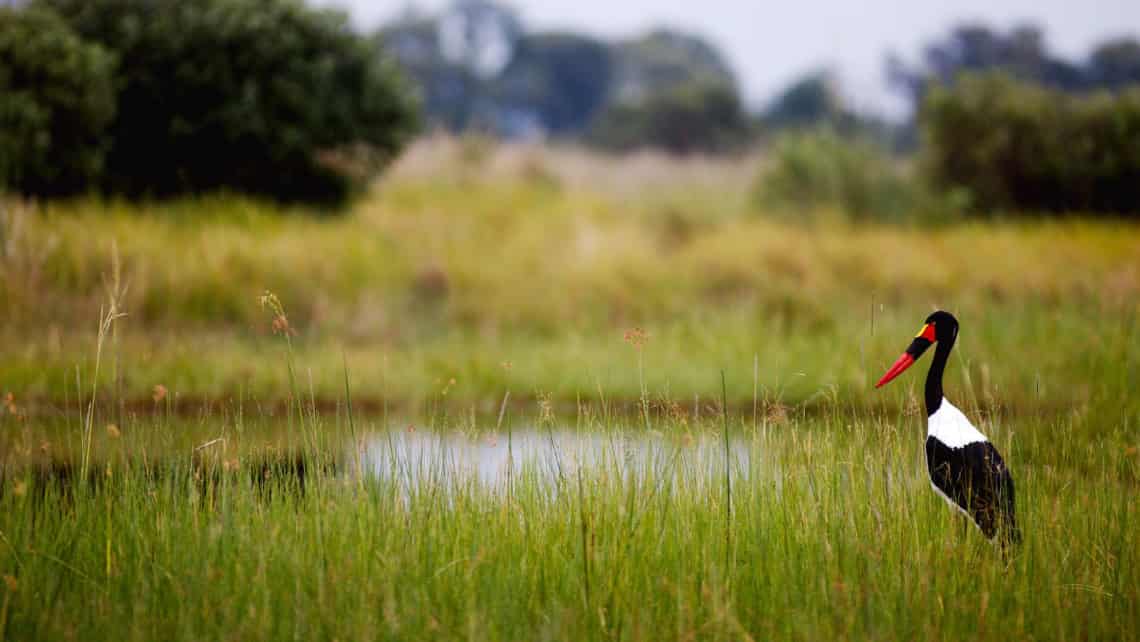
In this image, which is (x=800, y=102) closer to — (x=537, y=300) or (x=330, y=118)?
(x=330, y=118)

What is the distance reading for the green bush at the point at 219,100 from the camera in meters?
11.9

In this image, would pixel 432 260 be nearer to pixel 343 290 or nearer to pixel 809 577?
pixel 343 290

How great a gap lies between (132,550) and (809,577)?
2121 millimetres

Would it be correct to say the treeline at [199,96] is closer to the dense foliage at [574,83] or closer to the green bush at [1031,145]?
the green bush at [1031,145]

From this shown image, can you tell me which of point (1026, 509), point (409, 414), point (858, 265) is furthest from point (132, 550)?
point (858, 265)

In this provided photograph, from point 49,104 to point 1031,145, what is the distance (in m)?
12.0

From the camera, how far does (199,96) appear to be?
12.1 m

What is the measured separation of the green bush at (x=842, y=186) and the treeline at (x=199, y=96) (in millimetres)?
5341

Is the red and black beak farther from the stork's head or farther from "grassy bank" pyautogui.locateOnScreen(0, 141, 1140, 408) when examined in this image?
"grassy bank" pyautogui.locateOnScreen(0, 141, 1140, 408)

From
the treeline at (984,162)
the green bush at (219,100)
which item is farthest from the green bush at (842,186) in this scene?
the green bush at (219,100)

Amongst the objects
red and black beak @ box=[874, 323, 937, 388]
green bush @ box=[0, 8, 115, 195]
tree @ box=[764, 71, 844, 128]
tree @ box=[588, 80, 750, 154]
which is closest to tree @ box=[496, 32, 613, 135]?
tree @ box=[764, 71, 844, 128]

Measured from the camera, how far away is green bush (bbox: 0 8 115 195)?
10383mm

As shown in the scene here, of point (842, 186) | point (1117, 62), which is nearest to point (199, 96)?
point (842, 186)

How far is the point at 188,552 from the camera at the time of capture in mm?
3467
